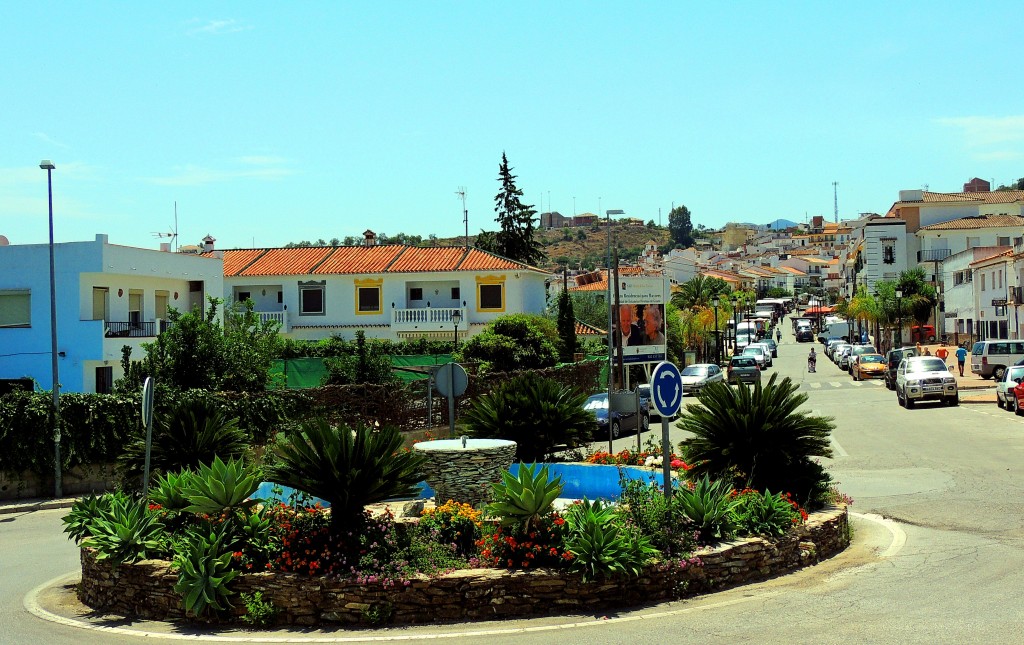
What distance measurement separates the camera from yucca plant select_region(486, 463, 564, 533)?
1068 centimetres

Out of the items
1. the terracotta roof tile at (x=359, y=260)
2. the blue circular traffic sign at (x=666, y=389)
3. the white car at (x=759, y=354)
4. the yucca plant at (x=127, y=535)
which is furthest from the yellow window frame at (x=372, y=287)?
the blue circular traffic sign at (x=666, y=389)

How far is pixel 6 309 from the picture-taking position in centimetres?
3550

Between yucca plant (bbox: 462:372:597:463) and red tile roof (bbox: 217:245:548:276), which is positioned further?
red tile roof (bbox: 217:245:548:276)

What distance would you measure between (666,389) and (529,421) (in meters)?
8.11

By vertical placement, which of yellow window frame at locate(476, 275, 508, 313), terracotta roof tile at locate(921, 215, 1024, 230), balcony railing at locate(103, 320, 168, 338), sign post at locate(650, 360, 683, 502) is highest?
terracotta roof tile at locate(921, 215, 1024, 230)

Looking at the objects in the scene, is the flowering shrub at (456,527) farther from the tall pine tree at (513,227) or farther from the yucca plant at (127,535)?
the tall pine tree at (513,227)

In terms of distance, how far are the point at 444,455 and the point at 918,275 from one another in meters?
86.2

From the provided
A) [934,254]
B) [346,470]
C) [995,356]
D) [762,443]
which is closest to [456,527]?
[346,470]

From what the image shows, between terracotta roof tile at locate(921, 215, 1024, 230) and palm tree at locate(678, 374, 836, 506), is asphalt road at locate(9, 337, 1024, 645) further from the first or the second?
terracotta roof tile at locate(921, 215, 1024, 230)

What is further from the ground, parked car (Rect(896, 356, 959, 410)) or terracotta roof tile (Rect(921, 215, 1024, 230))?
terracotta roof tile (Rect(921, 215, 1024, 230))

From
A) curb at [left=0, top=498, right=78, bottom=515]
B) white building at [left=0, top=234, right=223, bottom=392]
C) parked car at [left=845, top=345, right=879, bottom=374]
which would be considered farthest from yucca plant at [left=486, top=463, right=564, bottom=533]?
parked car at [left=845, top=345, right=879, bottom=374]

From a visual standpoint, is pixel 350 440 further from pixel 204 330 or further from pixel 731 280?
pixel 731 280

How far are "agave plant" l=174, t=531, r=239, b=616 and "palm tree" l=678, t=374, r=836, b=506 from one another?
665 cm

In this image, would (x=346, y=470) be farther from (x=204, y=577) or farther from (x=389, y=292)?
(x=389, y=292)
